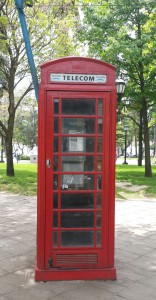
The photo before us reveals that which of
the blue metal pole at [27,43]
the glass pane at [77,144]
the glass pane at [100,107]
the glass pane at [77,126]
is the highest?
the blue metal pole at [27,43]

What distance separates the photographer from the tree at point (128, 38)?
14.5 metres

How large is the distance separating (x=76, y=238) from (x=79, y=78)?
1.84 metres

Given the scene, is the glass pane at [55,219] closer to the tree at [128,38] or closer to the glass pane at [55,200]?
the glass pane at [55,200]

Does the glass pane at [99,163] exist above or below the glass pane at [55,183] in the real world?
above

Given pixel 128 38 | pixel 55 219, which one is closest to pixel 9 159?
pixel 128 38

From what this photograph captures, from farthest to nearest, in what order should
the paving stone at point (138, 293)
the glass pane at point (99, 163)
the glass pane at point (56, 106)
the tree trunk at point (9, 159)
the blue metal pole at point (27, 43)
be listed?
the tree trunk at point (9, 159)
the blue metal pole at point (27, 43)
the glass pane at point (99, 163)
the glass pane at point (56, 106)
the paving stone at point (138, 293)

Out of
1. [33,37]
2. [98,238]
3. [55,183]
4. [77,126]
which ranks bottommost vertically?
[98,238]

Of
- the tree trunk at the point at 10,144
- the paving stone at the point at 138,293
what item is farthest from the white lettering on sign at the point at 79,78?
the tree trunk at the point at 10,144

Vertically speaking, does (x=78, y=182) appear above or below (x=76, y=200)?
above

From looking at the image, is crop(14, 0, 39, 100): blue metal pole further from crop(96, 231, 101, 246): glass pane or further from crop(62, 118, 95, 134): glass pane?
crop(96, 231, 101, 246): glass pane

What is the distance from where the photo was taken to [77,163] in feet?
13.1

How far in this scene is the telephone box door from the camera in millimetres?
3889

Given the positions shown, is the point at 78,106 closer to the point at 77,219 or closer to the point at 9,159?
the point at 77,219

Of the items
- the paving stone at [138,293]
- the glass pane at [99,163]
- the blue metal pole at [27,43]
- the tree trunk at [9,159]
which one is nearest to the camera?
the paving stone at [138,293]
